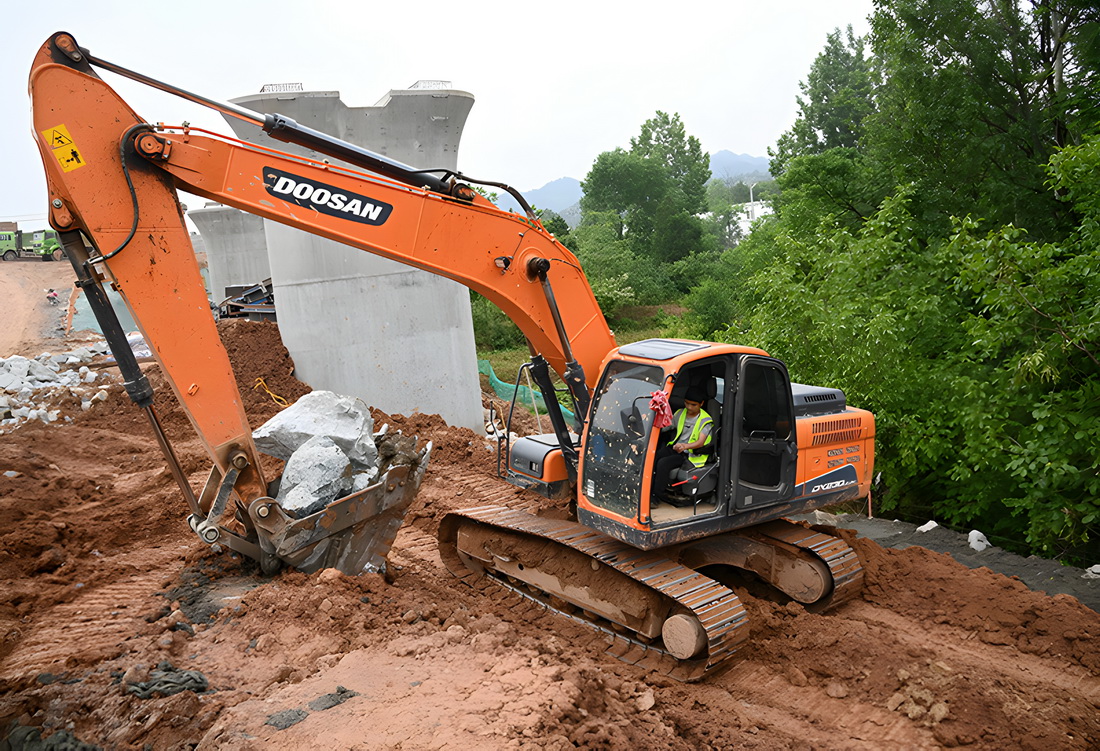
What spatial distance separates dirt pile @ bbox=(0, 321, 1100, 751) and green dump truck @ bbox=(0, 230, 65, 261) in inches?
1447

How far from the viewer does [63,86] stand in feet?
16.4

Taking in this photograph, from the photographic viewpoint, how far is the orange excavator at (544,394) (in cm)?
522

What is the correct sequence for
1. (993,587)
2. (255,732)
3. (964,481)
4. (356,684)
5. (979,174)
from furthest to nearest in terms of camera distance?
(979,174) < (964,481) < (993,587) < (356,684) < (255,732)

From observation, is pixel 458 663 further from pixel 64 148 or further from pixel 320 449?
pixel 64 148

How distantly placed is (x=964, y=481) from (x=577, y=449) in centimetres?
624

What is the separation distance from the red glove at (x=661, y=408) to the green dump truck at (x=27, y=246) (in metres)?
41.3

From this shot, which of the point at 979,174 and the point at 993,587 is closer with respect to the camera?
the point at 993,587

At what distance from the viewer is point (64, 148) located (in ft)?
16.5

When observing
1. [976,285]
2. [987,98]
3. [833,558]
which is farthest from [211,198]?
[987,98]

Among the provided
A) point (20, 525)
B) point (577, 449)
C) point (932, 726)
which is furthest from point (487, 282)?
point (20, 525)

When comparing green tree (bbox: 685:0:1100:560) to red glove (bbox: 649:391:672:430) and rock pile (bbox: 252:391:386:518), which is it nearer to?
red glove (bbox: 649:391:672:430)

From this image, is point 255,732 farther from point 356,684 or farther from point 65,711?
point 65,711

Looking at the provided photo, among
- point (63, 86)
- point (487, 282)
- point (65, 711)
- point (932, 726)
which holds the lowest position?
point (932, 726)

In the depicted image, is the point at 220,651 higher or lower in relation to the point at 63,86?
lower
